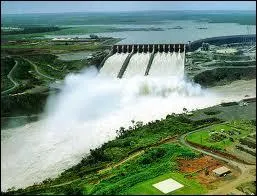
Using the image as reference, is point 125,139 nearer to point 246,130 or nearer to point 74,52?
point 246,130

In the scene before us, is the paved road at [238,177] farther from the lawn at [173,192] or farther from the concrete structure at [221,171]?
the lawn at [173,192]

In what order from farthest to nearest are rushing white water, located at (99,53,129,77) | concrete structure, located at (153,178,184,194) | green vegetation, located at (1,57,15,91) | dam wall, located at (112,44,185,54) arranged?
1. dam wall, located at (112,44,185,54)
2. rushing white water, located at (99,53,129,77)
3. green vegetation, located at (1,57,15,91)
4. concrete structure, located at (153,178,184,194)

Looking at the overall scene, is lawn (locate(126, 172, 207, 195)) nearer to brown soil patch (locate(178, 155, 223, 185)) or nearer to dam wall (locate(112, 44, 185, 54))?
brown soil patch (locate(178, 155, 223, 185))

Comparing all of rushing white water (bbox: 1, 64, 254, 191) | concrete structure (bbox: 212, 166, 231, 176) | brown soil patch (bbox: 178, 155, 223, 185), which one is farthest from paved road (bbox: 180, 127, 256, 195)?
rushing white water (bbox: 1, 64, 254, 191)

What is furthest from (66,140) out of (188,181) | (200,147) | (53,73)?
(53,73)

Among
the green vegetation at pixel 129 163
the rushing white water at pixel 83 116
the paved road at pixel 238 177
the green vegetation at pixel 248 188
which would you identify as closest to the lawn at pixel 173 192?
the green vegetation at pixel 129 163

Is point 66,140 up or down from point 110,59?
down
